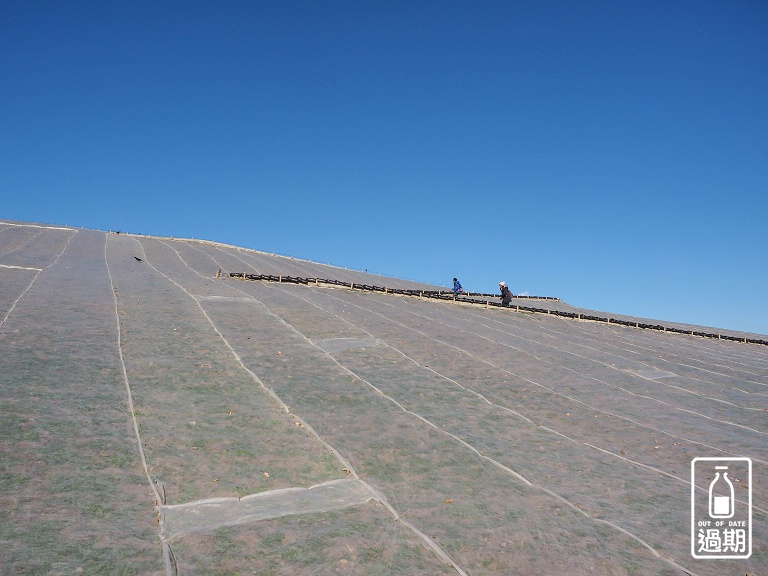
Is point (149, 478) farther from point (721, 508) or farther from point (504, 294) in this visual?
point (504, 294)

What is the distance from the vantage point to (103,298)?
17.5 m

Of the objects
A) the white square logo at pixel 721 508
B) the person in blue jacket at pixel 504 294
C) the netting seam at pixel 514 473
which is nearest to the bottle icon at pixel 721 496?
the white square logo at pixel 721 508

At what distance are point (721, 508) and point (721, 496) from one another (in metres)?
0.58

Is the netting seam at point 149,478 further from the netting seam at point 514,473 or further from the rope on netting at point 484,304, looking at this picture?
the rope on netting at point 484,304

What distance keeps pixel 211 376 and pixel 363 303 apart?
13.7 metres

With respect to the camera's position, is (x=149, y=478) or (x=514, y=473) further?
(x=514, y=473)

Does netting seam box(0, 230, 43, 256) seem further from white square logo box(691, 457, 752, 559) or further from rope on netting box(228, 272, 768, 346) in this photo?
white square logo box(691, 457, 752, 559)

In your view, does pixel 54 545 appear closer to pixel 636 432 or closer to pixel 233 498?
pixel 233 498

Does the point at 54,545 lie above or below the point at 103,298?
below

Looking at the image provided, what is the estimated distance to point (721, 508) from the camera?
8211 millimetres

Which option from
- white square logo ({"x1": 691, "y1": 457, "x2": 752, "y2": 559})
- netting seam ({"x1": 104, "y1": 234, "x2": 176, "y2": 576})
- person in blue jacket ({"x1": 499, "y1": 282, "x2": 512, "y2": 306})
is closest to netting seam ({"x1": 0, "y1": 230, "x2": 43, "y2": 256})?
netting seam ({"x1": 104, "y1": 234, "x2": 176, "y2": 576})

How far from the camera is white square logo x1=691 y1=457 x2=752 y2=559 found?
707cm

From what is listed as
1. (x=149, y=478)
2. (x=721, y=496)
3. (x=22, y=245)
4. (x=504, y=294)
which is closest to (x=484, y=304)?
(x=504, y=294)

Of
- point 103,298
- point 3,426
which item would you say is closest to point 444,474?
point 3,426
